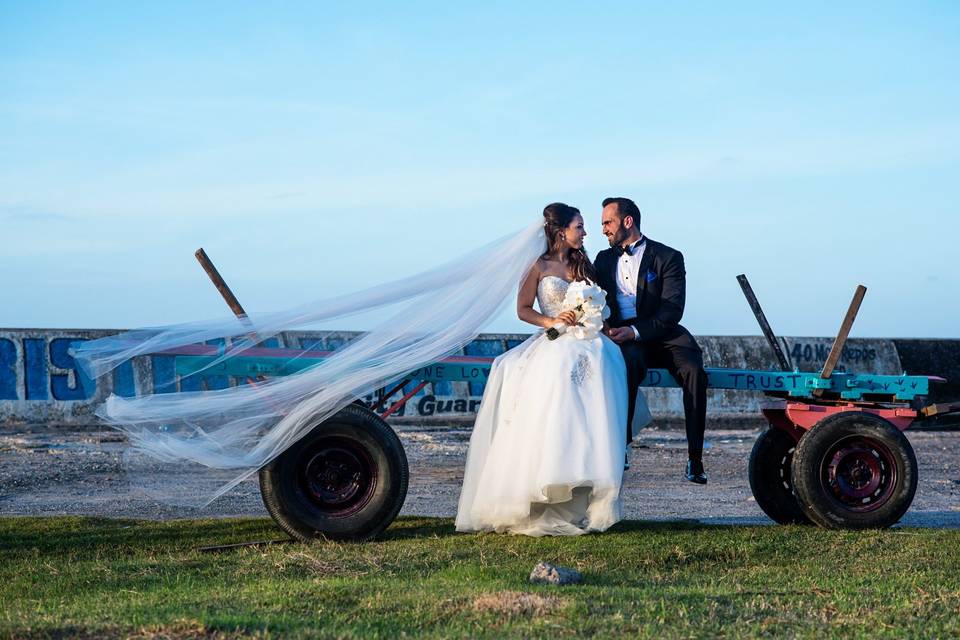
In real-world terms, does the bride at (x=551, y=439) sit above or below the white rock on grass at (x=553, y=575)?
above

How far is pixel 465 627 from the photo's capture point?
554cm

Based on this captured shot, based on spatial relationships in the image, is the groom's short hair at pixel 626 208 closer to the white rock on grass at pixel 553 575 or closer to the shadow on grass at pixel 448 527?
the shadow on grass at pixel 448 527

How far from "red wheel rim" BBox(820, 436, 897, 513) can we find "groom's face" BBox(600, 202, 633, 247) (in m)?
2.31

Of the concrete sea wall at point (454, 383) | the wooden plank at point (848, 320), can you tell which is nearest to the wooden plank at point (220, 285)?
the wooden plank at point (848, 320)

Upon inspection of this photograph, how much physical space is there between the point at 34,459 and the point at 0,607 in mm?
9081

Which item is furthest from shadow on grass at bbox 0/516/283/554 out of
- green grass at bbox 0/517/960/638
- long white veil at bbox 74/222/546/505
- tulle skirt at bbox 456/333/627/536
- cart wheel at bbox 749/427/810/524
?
cart wheel at bbox 749/427/810/524

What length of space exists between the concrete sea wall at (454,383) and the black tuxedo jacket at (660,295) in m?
6.36

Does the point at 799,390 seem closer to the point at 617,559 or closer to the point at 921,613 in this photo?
the point at 617,559

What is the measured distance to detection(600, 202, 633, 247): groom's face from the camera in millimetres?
9602

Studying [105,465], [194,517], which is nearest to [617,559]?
[194,517]

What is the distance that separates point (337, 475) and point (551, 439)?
158 cm

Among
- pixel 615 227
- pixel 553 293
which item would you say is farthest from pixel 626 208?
pixel 553 293

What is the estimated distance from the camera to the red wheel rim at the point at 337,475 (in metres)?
8.60

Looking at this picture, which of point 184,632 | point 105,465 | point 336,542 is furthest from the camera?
point 105,465
